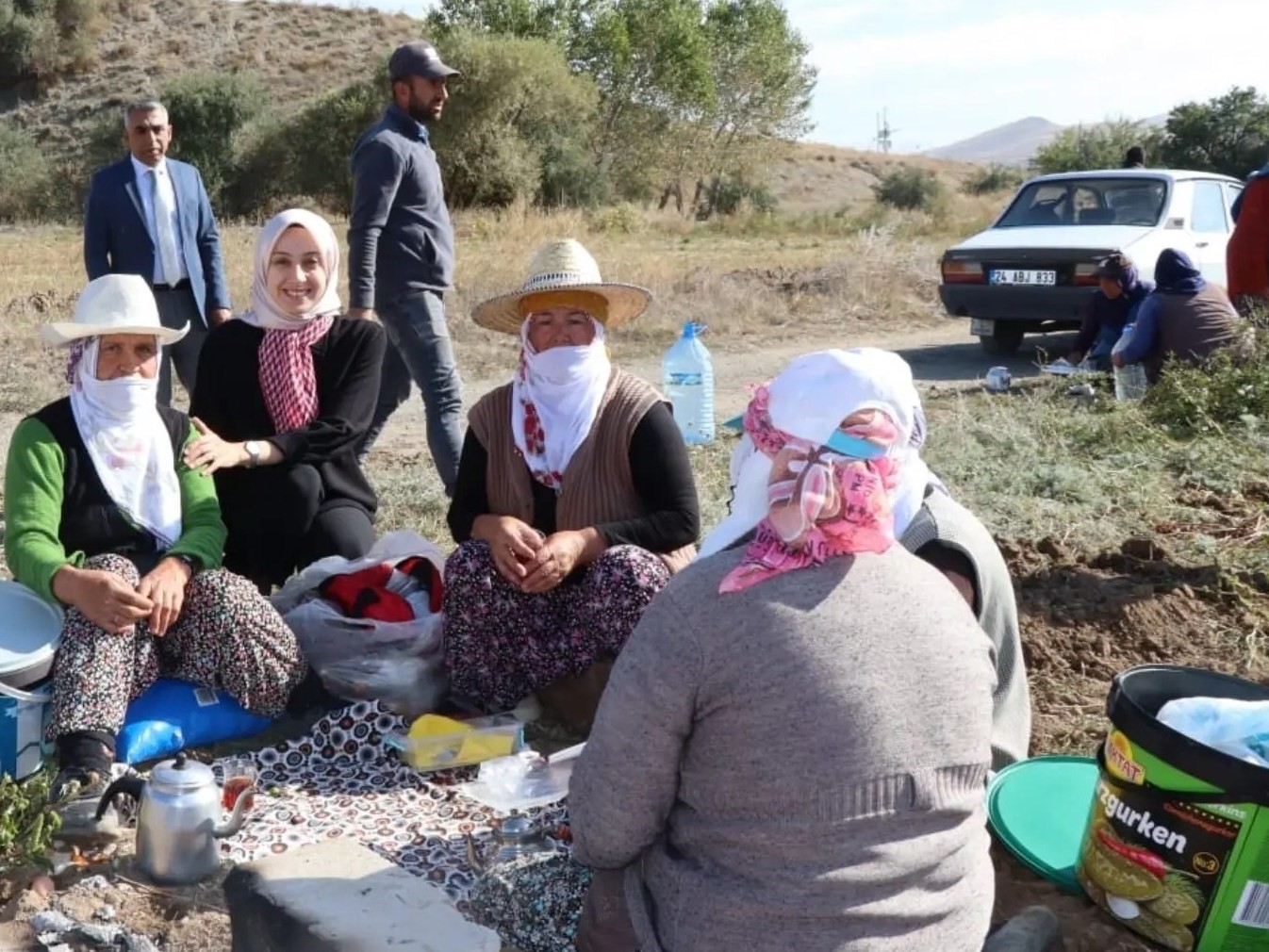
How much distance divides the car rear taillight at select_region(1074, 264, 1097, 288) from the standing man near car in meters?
6.15

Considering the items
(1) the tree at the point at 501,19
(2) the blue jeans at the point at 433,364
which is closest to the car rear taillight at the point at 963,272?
(2) the blue jeans at the point at 433,364

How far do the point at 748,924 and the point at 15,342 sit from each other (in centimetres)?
955

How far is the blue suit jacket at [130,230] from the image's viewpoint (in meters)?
5.77

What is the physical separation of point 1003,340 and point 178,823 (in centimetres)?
953

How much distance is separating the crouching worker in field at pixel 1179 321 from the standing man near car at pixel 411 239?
4.47m

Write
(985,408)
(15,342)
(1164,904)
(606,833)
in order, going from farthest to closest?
(15,342)
(985,408)
(1164,904)
(606,833)

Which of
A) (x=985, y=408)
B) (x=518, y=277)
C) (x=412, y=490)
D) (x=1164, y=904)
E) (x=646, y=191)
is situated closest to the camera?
(x=1164, y=904)

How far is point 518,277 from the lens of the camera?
13.4 m

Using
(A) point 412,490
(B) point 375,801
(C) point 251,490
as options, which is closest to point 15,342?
(A) point 412,490

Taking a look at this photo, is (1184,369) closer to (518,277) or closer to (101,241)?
(101,241)

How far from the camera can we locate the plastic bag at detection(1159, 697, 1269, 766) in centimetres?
243

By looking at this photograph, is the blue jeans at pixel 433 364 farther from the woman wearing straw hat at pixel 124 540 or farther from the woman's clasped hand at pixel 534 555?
the woman's clasped hand at pixel 534 555

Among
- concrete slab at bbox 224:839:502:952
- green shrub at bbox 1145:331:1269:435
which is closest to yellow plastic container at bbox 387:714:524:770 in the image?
concrete slab at bbox 224:839:502:952

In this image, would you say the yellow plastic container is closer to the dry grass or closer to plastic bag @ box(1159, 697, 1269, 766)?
plastic bag @ box(1159, 697, 1269, 766)
